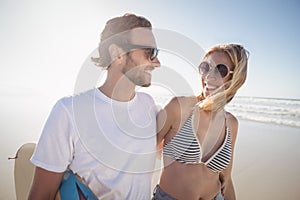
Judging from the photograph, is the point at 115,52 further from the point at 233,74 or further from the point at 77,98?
the point at 233,74

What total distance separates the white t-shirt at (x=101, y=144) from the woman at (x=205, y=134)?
269 millimetres

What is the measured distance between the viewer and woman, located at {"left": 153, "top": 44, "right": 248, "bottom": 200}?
205 centimetres

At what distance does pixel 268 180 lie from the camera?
5.10m

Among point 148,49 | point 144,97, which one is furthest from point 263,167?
point 148,49

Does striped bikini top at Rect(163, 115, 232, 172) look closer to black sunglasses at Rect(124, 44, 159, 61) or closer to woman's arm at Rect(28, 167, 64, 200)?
black sunglasses at Rect(124, 44, 159, 61)

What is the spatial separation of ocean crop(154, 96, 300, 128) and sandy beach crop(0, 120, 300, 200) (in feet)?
7.92

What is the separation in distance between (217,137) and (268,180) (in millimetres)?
3513

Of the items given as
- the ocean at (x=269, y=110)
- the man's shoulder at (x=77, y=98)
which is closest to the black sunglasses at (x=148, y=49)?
the man's shoulder at (x=77, y=98)

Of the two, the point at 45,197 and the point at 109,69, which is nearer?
the point at 45,197

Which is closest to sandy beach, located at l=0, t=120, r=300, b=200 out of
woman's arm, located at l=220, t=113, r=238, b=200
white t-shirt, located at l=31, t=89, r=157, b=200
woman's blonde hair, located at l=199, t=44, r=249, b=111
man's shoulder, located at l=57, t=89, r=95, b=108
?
woman's arm, located at l=220, t=113, r=238, b=200

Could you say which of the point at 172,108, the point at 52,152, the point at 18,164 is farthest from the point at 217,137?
the point at 18,164

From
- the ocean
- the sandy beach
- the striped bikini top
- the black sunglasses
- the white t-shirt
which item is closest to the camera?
the white t-shirt

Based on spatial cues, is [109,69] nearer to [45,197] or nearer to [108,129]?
[108,129]

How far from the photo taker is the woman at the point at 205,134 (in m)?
2.05
